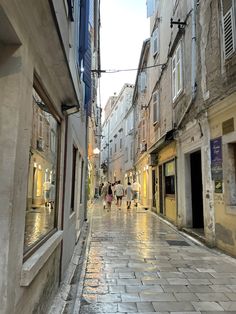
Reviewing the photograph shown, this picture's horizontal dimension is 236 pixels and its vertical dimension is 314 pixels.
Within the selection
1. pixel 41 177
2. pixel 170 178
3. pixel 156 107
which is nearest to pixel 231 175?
pixel 41 177

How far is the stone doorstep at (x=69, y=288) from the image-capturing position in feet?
13.4

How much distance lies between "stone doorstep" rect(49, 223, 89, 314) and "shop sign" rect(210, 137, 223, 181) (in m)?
3.85

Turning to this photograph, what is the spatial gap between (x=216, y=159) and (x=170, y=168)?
211 inches

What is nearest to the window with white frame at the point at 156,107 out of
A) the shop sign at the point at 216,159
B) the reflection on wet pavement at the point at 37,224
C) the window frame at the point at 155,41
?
the window frame at the point at 155,41

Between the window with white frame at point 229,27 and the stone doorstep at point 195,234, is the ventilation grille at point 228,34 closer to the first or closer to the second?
the window with white frame at point 229,27

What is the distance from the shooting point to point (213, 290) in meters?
4.71

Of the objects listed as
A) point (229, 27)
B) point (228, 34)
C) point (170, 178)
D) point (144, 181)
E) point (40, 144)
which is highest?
point (229, 27)

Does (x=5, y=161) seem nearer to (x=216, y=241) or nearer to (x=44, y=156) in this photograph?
(x=44, y=156)

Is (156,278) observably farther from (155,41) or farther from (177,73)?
(155,41)

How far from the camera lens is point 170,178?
44.2ft

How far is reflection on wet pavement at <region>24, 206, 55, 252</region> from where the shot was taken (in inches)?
124

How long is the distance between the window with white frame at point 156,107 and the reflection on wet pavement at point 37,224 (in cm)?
1158

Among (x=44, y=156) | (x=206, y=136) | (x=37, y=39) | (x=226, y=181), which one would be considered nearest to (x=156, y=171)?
(x=206, y=136)

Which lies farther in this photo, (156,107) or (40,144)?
(156,107)
